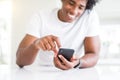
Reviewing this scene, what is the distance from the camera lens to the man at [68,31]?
135cm

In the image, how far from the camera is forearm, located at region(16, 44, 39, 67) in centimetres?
123

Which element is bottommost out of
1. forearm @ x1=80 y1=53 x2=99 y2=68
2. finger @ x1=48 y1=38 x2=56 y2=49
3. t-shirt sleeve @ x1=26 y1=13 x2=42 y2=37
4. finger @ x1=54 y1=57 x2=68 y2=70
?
forearm @ x1=80 y1=53 x2=99 y2=68

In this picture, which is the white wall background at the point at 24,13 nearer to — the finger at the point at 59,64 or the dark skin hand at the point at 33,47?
the dark skin hand at the point at 33,47

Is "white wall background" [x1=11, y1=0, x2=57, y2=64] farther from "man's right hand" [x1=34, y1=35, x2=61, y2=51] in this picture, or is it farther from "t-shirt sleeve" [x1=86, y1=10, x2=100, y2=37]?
"man's right hand" [x1=34, y1=35, x2=61, y2=51]

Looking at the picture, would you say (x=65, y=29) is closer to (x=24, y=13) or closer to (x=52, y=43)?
(x=52, y=43)

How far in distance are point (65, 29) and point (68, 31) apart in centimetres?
2

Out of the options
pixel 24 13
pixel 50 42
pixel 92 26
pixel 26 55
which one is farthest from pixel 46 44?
pixel 24 13

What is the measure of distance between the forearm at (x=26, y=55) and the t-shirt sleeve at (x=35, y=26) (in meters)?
0.13

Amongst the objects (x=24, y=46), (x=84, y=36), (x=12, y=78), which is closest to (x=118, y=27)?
(x=84, y=36)

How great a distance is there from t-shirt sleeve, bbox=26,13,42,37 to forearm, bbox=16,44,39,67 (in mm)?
128

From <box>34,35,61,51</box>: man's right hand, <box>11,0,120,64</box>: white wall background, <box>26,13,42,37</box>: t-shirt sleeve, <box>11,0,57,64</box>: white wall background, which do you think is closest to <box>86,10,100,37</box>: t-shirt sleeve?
<box>26,13,42,37</box>: t-shirt sleeve

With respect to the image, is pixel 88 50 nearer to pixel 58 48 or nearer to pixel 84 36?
pixel 84 36

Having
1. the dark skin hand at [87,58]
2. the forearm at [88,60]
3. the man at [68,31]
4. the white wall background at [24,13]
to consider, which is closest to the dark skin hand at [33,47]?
the man at [68,31]

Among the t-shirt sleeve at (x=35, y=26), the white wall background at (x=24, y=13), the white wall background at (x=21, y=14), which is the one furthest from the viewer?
the white wall background at (x=21, y=14)
